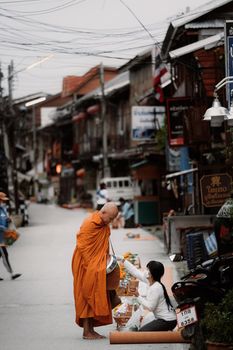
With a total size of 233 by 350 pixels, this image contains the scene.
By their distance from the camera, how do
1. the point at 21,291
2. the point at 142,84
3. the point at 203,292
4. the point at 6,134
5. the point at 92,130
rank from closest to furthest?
the point at 203,292 → the point at 21,291 → the point at 6,134 → the point at 142,84 → the point at 92,130

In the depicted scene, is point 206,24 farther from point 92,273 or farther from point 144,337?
point 144,337

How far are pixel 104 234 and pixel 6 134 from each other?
30.5m

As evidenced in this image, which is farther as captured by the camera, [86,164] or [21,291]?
[86,164]

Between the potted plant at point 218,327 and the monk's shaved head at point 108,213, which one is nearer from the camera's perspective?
the potted plant at point 218,327

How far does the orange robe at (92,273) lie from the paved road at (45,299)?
0.35m

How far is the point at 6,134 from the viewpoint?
130 ft

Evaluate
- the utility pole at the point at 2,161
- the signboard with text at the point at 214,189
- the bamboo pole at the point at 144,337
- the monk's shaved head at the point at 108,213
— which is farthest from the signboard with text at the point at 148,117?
the bamboo pole at the point at 144,337

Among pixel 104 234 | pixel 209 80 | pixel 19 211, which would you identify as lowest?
pixel 19 211

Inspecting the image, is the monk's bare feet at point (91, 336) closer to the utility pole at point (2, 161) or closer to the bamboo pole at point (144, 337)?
the bamboo pole at point (144, 337)

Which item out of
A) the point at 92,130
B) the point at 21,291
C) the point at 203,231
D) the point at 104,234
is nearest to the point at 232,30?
the point at 104,234

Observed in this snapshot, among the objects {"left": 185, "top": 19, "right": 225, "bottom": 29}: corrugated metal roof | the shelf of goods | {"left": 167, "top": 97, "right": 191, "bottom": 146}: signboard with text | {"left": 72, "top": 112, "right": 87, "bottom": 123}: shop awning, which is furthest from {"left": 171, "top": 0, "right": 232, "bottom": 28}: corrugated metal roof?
{"left": 72, "top": 112, "right": 87, "bottom": 123}: shop awning

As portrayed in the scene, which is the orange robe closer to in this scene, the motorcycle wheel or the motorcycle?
the motorcycle

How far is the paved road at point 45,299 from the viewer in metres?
9.47

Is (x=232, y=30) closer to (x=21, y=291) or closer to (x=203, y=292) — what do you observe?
(x=203, y=292)
